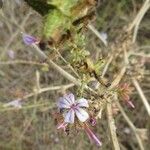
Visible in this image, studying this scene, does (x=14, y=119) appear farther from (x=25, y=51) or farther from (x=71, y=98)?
(x=71, y=98)

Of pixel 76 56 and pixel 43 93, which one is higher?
pixel 43 93

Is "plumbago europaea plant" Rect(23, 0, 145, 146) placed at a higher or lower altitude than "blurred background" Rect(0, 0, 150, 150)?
lower

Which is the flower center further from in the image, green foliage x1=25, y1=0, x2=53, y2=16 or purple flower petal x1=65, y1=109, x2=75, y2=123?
green foliage x1=25, y1=0, x2=53, y2=16

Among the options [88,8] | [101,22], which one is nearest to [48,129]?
[101,22]

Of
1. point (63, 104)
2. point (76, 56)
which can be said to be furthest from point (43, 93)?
point (76, 56)

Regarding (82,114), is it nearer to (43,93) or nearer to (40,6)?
(40,6)

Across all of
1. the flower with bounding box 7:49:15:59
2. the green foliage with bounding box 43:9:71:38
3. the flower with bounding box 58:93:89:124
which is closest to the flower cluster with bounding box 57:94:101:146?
the flower with bounding box 58:93:89:124

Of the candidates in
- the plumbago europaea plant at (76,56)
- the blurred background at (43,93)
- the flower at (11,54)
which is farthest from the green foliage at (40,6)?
the flower at (11,54)

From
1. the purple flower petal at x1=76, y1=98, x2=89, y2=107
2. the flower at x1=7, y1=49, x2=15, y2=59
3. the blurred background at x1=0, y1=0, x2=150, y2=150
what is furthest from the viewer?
the flower at x1=7, y1=49, x2=15, y2=59
